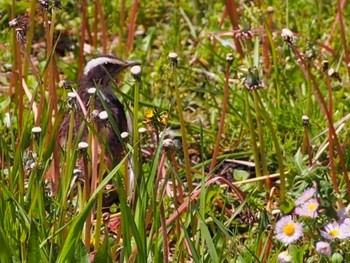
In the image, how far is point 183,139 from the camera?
4.00 metres

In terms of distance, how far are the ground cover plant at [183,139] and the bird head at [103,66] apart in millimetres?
171

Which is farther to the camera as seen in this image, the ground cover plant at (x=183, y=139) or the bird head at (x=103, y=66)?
the bird head at (x=103, y=66)

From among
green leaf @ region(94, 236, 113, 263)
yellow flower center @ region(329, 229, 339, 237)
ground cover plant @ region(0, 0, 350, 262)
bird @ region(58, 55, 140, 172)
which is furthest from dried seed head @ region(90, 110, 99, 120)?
bird @ region(58, 55, 140, 172)

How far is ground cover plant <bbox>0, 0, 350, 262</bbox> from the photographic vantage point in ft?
11.9

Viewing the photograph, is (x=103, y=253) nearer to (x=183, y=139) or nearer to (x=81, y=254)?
(x=81, y=254)

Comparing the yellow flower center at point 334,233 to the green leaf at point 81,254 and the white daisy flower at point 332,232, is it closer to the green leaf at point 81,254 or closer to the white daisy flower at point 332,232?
the white daisy flower at point 332,232

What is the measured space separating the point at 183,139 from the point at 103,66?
1.76 metres

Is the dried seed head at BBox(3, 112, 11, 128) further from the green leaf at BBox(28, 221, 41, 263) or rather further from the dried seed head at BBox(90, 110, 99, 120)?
the green leaf at BBox(28, 221, 41, 263)

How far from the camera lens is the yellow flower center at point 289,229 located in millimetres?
3566

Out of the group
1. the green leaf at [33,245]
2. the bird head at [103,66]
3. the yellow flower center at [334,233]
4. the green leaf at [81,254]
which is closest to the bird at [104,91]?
the bird head at [103,66]

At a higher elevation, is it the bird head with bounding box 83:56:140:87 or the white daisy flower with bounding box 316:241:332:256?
the white daisy flower with bounding box 316:241:332:256

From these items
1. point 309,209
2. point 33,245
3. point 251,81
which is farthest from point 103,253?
point 251,81

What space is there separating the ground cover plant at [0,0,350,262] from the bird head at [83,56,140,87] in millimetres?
171

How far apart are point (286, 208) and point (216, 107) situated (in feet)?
3.94
